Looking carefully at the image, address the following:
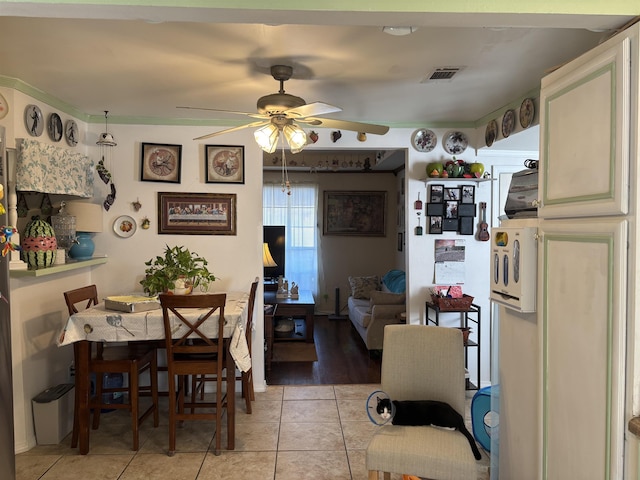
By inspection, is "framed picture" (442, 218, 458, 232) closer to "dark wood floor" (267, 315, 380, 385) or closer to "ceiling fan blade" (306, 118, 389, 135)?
"dark wood floor" (267, 315, 380, 385)

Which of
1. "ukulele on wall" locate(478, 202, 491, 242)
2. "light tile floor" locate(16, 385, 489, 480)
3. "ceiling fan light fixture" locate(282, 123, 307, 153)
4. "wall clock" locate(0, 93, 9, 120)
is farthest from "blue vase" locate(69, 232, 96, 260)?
"ukulele on wall" locate(478, 202, 491, 242)

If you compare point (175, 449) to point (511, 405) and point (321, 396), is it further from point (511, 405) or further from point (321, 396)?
point (511, 405)

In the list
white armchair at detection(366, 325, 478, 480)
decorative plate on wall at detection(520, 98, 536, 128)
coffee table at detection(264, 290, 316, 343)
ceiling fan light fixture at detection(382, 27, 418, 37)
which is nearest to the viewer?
ceiling fan light fixture at detection(382, 27, 418, 37)

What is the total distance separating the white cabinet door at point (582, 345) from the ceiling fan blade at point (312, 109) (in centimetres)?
120

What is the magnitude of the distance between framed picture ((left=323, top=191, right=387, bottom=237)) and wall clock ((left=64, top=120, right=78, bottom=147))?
14.2 feet

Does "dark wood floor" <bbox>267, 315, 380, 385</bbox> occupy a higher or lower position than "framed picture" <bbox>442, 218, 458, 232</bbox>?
lower

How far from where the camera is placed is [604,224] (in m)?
1.46

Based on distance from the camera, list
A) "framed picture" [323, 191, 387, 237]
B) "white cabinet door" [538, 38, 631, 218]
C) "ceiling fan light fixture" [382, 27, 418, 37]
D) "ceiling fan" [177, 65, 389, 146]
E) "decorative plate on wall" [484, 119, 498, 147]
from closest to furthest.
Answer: "white cabinet door" [538, 38, 631, 218] < "ceiling fan light fixture" [382, 27, 418, 37] < "ceiling fan" [177, 65, 389, 146] < "decorative plate on wall" [484, 119, 498, 147] < "framed picture" [323, 191, 387, 237]

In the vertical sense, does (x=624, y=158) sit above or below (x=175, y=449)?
above

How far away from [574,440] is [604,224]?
0.78 meters

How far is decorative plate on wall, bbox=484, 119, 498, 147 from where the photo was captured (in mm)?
3714

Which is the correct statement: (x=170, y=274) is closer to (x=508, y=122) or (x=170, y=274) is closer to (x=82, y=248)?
(x=82, y=248)

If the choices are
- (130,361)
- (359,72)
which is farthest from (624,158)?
(130,361)

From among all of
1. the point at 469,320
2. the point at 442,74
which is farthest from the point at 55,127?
the point at 469,320
